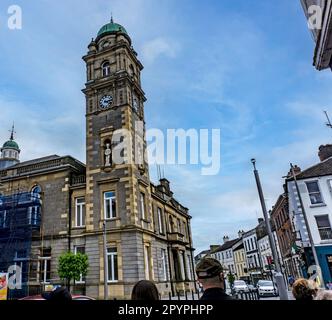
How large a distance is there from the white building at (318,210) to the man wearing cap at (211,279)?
2658 centimetres

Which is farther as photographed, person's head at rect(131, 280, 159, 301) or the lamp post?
the lamp post

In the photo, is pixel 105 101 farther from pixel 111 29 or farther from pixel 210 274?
pixel 210 274

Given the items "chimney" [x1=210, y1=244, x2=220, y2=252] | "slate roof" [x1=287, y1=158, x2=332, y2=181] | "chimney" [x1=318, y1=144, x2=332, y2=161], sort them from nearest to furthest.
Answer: "slate roof" [x1=287, y1=158, x2=332, y2=181]
"chimney" [x1=318, y1=144, x2=332, y2=161]
"chimney" [x1=210, y1=244, x2=220, y2=252]

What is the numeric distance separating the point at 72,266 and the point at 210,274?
A: 1875cm

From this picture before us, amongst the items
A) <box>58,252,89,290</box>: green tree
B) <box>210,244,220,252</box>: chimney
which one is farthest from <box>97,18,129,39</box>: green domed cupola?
<box>210,244,220,252</box>: chimney

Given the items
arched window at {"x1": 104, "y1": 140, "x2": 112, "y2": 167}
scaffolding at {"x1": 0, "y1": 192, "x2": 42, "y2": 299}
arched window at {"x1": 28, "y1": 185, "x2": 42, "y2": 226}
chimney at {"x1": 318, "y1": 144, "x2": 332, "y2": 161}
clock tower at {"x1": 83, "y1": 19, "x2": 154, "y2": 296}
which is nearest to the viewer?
clock tower at {"x1": 83, "y1": 19, "x2": 154, "y2": 296}

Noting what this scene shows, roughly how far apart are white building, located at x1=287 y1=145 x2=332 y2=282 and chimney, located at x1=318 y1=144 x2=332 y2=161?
3.10 m

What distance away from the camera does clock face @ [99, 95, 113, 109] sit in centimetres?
2452

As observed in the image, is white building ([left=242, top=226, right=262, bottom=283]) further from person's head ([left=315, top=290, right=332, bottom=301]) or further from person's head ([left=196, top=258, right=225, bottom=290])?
person's head ([left=196, top=258, right=225, bottom=290])

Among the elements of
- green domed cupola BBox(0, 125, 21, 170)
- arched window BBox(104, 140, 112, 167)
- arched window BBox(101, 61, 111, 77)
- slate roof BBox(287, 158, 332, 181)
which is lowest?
slate roof BBox(287, 158, 332, 181)

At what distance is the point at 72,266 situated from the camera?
18984mm
